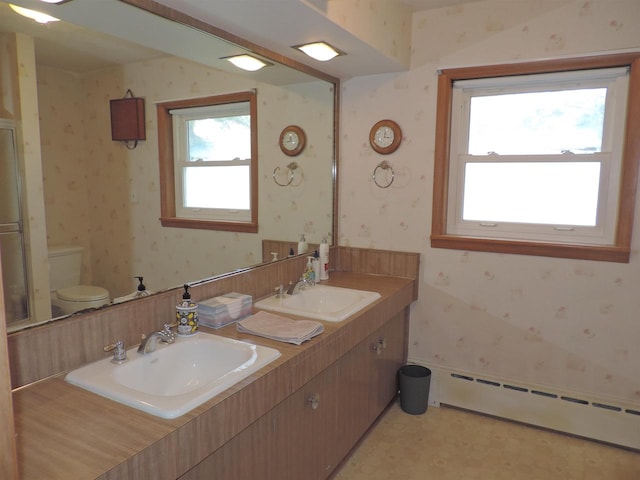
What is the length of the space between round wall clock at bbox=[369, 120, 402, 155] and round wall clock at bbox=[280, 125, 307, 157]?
0.44m

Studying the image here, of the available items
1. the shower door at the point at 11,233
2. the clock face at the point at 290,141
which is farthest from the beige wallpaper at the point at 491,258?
the shower door at the point at 11,233

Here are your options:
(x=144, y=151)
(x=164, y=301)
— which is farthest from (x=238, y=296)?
(x=144, y=151)

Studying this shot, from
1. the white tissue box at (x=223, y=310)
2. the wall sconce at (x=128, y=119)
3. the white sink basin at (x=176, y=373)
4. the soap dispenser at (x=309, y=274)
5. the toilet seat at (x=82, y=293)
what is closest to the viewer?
the white sink basin at (x=176, y=373)

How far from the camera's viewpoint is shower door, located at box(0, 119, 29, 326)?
1257 mm

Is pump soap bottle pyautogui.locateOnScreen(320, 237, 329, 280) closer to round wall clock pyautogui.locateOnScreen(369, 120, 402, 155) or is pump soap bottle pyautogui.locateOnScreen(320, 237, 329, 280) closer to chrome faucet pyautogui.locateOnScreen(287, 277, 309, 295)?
chrome faucet pyautogui.locateOnScreen(287, 277, 309, 295)

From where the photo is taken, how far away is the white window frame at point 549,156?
2297mm

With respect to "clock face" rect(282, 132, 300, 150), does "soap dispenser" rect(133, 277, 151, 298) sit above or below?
below

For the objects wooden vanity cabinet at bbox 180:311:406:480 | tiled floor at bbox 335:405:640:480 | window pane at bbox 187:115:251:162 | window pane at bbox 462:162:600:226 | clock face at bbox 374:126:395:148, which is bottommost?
tiled floor at bbox 335:405:640:480

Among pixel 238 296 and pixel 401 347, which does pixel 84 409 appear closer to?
pixel 238 296

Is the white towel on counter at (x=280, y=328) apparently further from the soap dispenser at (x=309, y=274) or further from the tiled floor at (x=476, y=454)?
the tiled floor at (x=476, y=454)

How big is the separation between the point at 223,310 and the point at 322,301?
79 cm

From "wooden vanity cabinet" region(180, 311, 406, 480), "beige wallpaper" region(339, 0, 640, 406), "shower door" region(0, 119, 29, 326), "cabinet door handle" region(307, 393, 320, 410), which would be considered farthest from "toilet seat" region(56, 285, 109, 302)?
"beige wallpaper" region(339, 0, 640, 406)

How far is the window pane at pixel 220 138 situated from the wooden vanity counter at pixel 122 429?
1012 millimetres

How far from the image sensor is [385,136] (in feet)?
9.08
